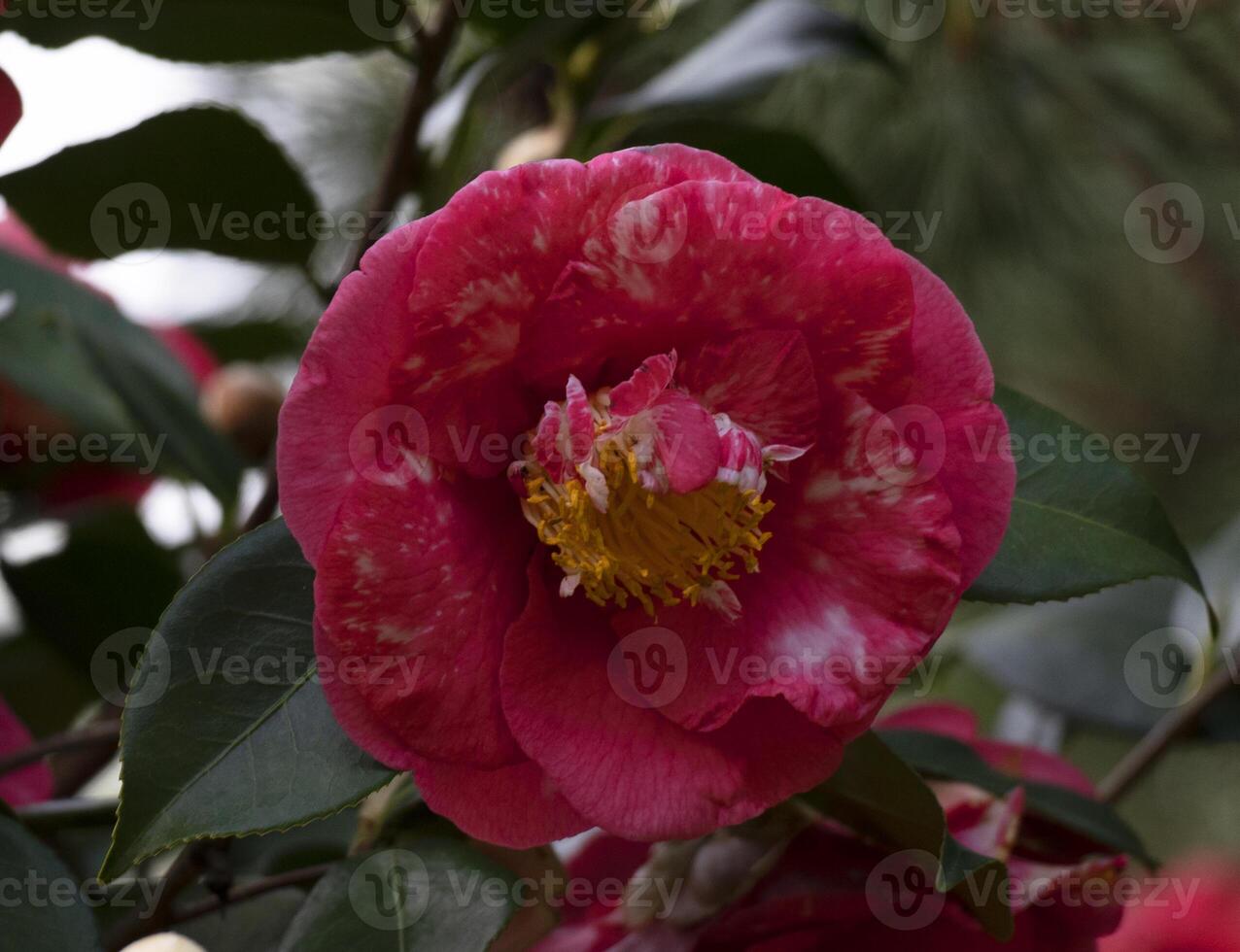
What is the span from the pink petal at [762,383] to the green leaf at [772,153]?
359 millimetres

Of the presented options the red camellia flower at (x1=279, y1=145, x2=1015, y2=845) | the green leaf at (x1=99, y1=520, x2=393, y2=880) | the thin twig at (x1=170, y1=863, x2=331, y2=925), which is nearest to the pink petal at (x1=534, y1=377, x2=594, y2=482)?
the red camellia flower at (x1=279, y1=145, x2=1015, y2=845)

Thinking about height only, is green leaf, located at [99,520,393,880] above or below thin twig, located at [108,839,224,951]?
above

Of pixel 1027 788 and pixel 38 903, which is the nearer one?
pixel 38 903

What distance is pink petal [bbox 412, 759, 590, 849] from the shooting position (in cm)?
46

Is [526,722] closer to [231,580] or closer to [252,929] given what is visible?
[231,580]

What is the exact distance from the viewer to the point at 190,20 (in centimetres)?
73

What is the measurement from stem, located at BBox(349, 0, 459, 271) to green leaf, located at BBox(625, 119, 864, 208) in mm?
137

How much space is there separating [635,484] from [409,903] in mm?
189

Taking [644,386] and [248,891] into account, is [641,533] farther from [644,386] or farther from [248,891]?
[248,891]

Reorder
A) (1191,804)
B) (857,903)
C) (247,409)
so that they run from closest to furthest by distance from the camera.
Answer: (857,903) < (247,409) < (1191,804)

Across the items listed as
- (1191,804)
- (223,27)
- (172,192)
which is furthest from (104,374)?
(1191,804)

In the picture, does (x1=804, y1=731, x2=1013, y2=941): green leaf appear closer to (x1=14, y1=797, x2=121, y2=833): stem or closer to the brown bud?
(x1=14, y1=797, x2=121, y2=833): stem

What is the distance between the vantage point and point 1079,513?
Result: 0.56 meters

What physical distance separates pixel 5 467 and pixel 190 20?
0.45 metres
